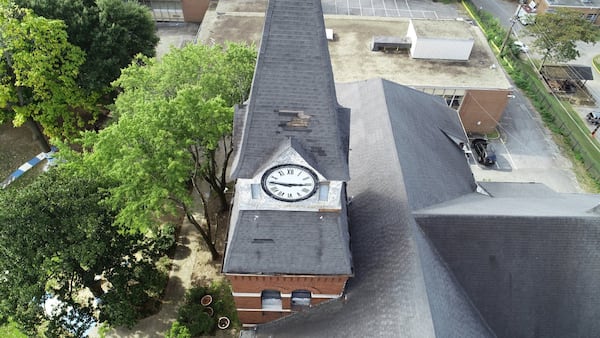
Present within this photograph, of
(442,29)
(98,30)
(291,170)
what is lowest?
(442,29)

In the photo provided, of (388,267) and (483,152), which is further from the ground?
(388,267)

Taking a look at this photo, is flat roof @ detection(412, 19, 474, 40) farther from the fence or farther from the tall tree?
the tall tree

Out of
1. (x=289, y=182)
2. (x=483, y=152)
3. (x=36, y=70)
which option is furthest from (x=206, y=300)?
(x=483, y=152)

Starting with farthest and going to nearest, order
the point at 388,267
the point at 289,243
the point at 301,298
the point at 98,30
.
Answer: the point at 98,30 → the point at 301,298 → the point at 388,267 → the point at 289,243

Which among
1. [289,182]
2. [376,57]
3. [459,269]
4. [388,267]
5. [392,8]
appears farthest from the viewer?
[392,8]

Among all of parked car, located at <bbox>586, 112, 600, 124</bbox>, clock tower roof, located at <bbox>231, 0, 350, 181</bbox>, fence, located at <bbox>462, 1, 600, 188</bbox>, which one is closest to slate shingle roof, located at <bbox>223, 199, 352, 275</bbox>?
clock tower roof, located at <bbox>231, 0, 350, 181</bbox>

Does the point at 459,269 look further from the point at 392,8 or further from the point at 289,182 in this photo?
the point at 392,8

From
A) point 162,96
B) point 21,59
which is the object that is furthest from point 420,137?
point 21,59

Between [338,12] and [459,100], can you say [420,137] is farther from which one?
[338,12]
